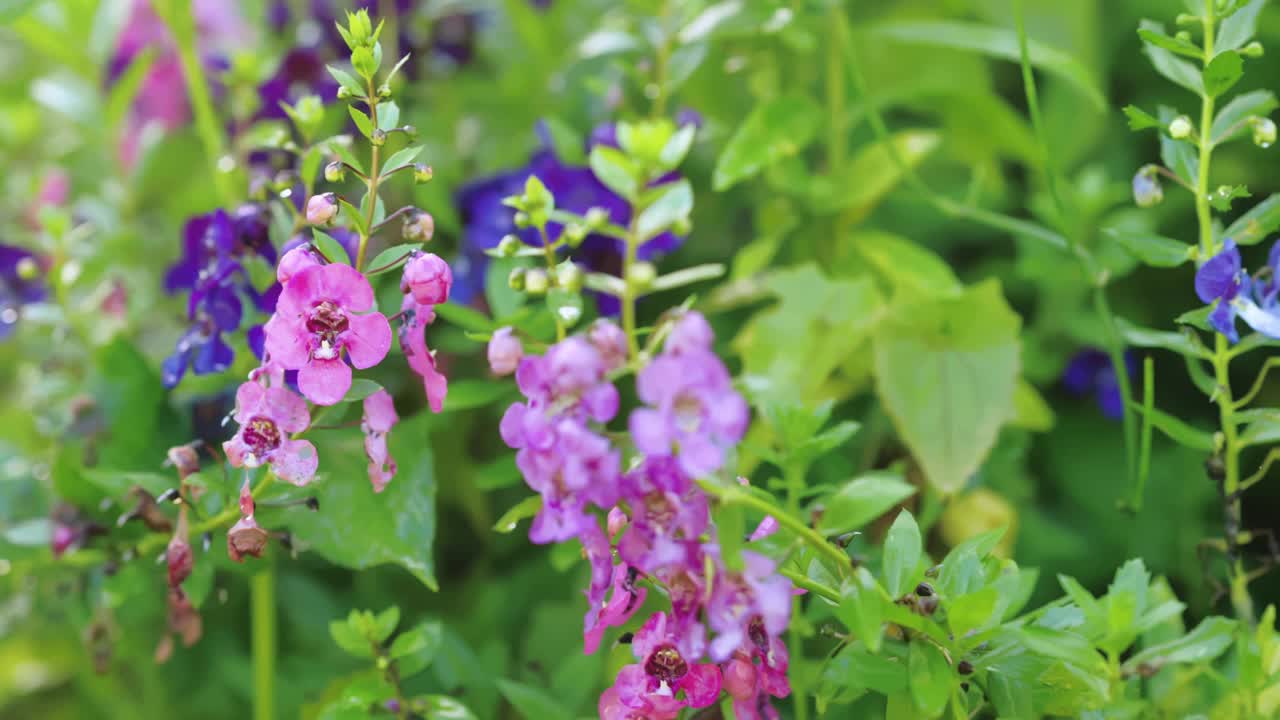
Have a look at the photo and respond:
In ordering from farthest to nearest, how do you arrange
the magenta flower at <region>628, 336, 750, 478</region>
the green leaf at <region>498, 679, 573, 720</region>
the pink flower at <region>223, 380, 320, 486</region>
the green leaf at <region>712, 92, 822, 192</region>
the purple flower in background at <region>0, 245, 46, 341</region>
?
the purple flower in background at <region>0, 245, 46, 341</region> < the green leaf at <region>712, 92, 822, 192</region> < the green leaf at <region>498, 679, 573, 720</region> < the pink flower at <region>223, 380, 320, 486</region> < the magenta flower at <region>628, 336, 750, 478</region>

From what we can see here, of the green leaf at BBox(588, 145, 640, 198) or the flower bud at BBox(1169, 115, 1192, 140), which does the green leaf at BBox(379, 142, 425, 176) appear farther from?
the flower bud at BBox(1169, 115, 1192, 140)

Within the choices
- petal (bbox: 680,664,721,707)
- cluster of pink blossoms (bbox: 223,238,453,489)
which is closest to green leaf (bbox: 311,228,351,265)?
cluster of pink blossoms (bbox: 223,238,453,489)

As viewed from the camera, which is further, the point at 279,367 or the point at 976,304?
the point at 976,304

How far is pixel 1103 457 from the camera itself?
985 mm

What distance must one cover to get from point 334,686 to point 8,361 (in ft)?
2.16

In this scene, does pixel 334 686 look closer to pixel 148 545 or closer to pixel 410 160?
pixel 148 545

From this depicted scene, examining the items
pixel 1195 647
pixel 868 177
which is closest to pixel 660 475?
pixel 1195 647

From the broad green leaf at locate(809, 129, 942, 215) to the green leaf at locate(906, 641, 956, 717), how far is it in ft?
1.41

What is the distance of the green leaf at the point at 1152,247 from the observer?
22.0 inches

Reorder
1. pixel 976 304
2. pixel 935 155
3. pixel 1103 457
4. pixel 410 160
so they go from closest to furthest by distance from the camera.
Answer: pixel 410 160 → pixel 976 304 → pixel 1103 457 → pixel 935 155

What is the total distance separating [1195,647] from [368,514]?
43 cm

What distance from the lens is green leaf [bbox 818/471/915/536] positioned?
1.52 ft

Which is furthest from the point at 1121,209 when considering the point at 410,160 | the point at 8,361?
the point at 8,361

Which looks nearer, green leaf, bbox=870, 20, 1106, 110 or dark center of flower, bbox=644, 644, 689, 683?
dark center of flower, bbox=644, 644, 689, 683
